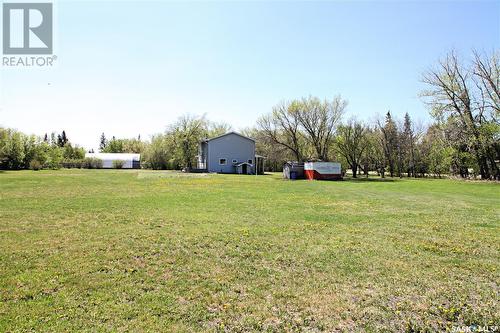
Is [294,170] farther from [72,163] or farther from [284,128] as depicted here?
[72,163]

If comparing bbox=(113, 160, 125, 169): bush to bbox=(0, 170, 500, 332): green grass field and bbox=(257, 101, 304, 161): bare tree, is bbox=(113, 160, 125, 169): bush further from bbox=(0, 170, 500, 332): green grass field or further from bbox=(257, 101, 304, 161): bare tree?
bbox=(0, 170, 500, 332): green grass field

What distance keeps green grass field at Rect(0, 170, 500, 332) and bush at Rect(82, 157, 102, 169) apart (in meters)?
71.2

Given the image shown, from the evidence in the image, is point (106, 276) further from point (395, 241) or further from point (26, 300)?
point (395, 241)

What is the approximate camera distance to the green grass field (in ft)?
12.7

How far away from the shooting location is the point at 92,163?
75438 mm

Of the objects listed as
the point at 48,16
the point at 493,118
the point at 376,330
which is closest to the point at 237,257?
the point at 376,330

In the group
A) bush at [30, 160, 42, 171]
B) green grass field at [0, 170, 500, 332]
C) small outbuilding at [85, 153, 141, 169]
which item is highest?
small outbuilding at [85, 153, 141, 169]

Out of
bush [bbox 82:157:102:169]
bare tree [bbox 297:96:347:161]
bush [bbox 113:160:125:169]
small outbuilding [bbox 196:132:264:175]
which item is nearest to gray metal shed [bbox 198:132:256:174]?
small outbuilding [bbox 196:132:264:175]

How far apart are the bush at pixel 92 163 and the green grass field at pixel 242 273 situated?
71.2m

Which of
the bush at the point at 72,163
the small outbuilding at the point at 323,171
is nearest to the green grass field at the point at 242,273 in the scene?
the small outbuilding at the point at 323,171

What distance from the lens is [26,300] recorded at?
420 centimetres

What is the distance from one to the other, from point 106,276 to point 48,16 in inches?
604

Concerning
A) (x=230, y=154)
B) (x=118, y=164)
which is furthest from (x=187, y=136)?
(x=118, y=164)

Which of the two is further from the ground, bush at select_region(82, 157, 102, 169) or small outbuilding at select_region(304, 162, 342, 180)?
bush at select_region(82, 157, 102, 169)
